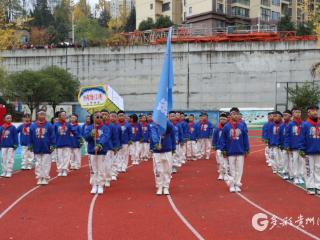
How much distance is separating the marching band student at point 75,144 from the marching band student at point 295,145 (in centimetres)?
703

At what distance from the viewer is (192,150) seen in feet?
63.7

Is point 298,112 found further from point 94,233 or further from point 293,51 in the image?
point 293,51

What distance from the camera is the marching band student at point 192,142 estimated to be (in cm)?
Answer: 1902

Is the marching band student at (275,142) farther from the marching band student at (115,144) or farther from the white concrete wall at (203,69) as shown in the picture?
the white concrete wall at (203,69)

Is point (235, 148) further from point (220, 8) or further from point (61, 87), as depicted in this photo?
point (220, 8)

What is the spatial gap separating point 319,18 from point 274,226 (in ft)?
56.5

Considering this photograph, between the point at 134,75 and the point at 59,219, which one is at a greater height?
the point at 134,75

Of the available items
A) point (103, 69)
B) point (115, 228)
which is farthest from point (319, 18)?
point (103, 69)

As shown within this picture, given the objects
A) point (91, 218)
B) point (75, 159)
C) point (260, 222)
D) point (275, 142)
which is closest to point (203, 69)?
point (75, 159)

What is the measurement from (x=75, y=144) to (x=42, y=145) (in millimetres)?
3166

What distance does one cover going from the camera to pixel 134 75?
146ft

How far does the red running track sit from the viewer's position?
7266 millimetres

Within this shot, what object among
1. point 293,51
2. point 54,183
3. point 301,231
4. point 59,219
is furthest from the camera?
point 293,51

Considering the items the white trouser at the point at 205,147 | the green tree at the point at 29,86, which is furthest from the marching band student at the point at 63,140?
the green tree at the point at 29,86
